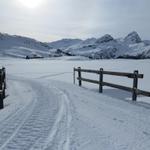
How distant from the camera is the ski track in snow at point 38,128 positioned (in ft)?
20.0

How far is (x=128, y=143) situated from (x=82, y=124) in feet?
5.82

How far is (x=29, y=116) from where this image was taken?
8773mm

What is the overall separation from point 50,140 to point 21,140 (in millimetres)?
590

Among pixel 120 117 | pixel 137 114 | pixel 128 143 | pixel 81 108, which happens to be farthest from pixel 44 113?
pixel 128 143

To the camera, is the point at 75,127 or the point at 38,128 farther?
the point at 75,127

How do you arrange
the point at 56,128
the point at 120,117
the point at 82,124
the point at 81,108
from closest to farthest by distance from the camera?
1. the point at 56,128
2. the point at 82,124
3. the point at 120,117
4. the point at 81,108

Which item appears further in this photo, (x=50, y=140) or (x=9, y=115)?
(x=9, y=115)

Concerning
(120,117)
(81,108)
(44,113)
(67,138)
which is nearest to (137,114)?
(120,117)

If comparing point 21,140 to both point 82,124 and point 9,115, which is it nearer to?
point 82,124

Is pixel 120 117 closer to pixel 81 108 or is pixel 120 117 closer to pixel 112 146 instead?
pixel 81 108

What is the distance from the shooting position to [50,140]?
6355mm

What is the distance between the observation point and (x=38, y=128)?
734 cm

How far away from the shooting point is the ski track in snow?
20.0 ft

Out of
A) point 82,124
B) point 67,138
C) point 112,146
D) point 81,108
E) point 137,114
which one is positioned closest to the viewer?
point 112,146
